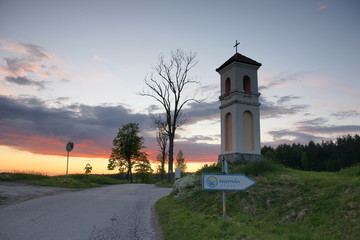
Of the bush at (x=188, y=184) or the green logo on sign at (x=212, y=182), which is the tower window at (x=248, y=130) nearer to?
the bush at (x=188, y=184)

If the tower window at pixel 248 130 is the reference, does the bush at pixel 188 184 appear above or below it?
below

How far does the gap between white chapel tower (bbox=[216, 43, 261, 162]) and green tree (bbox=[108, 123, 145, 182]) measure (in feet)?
120

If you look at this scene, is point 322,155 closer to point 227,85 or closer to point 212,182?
point 227,85

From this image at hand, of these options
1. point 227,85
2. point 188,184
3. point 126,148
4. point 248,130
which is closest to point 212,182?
point 188,184

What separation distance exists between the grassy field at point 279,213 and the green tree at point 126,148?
41820mm

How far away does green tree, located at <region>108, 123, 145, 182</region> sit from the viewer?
176ft

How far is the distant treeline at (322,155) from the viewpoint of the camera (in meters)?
60.6

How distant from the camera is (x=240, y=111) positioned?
18.1 meters

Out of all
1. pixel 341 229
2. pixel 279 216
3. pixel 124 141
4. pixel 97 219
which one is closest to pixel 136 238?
pixel 97 219

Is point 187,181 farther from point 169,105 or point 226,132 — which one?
point 169,105

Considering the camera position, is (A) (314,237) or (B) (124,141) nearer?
(A) (314,237)

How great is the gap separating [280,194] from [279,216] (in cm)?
157

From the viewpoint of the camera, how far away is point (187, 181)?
16797 mm

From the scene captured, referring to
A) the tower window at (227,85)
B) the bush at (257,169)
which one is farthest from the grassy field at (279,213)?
the tower window at (227,85)
